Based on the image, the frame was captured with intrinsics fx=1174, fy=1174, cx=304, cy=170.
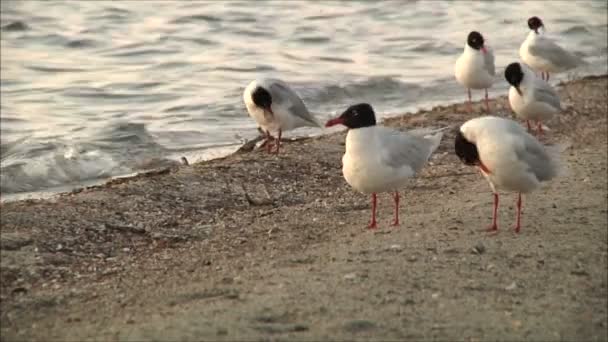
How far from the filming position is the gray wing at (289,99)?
10875 millimetres

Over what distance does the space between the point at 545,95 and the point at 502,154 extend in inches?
151

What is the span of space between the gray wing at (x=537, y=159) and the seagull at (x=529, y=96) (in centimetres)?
327

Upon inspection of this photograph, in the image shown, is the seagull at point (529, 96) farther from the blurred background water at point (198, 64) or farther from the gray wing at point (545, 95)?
the blurred background water at point (198, 64)

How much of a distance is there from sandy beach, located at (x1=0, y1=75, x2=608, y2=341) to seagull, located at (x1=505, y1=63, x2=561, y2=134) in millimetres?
1185

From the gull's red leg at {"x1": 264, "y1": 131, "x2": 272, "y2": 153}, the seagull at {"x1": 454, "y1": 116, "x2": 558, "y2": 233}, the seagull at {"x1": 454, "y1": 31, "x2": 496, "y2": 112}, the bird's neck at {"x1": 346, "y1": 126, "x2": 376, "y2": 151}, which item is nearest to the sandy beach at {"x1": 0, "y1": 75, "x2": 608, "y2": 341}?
the seagull at {"x1": 454, "y1": 116, "x2": 558, "y2": 233}

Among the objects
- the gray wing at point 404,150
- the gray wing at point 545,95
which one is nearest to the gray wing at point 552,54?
the gray wing at point 545,95

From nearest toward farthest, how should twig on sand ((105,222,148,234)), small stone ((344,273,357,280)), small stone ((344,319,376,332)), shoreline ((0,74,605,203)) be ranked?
small stone ((344,319,376,332)) → small stone ((344,273,357,280)) → twig on sand ((105,222,148,234)) → shoreline ((0,74,605,203))

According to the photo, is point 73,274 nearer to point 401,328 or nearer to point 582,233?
point 401,328

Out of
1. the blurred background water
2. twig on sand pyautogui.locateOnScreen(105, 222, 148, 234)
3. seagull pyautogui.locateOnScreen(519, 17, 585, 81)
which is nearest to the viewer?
twig on sand pyautogui.locateOnScreen(105, 222, 148, 234)

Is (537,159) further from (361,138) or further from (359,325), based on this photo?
(359,325)

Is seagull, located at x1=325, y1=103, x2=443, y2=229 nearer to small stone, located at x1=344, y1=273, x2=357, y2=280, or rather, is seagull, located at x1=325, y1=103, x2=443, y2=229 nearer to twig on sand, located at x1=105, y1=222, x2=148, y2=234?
small stone, located at x1=344, y1=273, x2=357, y2=280

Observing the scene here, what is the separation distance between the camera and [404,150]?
25.6 ft

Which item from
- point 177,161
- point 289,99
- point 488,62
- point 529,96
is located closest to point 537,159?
point 529,96

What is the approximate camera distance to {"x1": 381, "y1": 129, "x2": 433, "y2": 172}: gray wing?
7.63 metres
